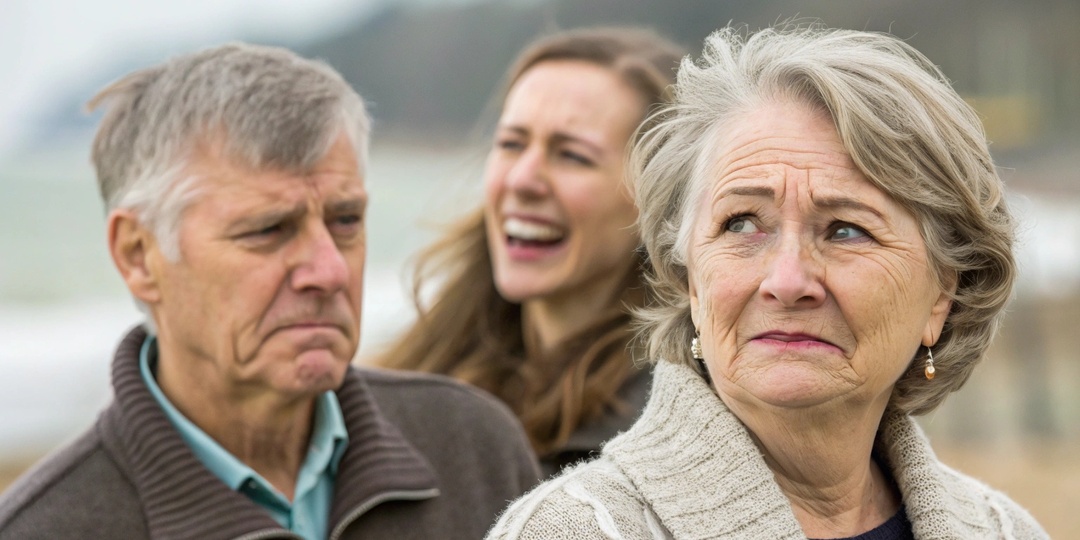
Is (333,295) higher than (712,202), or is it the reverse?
(712,202)

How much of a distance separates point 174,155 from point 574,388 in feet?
4.56

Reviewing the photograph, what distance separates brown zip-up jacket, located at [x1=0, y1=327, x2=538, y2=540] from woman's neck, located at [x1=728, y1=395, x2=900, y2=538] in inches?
35.5

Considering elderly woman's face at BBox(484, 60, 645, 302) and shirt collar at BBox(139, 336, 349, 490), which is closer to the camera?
shirt collar at BBox(139, 336, 349, 490)

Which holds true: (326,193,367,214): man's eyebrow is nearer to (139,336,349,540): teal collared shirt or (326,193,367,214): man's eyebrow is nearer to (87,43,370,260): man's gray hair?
(87,43,370,260): man's gray hair

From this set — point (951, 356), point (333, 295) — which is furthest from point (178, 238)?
point (951, 356)

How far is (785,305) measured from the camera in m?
1.98

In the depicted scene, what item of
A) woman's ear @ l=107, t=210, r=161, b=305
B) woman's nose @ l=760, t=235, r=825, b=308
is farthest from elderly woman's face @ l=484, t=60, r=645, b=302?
woman's nose @ l=760, t=235, r=825, b=308

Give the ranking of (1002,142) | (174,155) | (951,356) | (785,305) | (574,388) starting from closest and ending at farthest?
(785,305), (951,356), (174,155), (574,388), (1002,142)

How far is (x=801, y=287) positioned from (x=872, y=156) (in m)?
0.24

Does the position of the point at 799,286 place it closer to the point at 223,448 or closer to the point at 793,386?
the point at 793,386

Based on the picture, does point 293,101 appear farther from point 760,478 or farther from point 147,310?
point 760,478

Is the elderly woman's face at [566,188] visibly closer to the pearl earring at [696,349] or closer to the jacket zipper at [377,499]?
the jacket zipper at [377,499]

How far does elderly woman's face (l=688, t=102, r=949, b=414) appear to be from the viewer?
199 cm

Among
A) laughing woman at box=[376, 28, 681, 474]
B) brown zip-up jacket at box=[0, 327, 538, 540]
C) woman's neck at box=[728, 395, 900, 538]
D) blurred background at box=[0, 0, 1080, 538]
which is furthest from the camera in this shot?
blurred background at box=[0, 0, 1080, 538]
